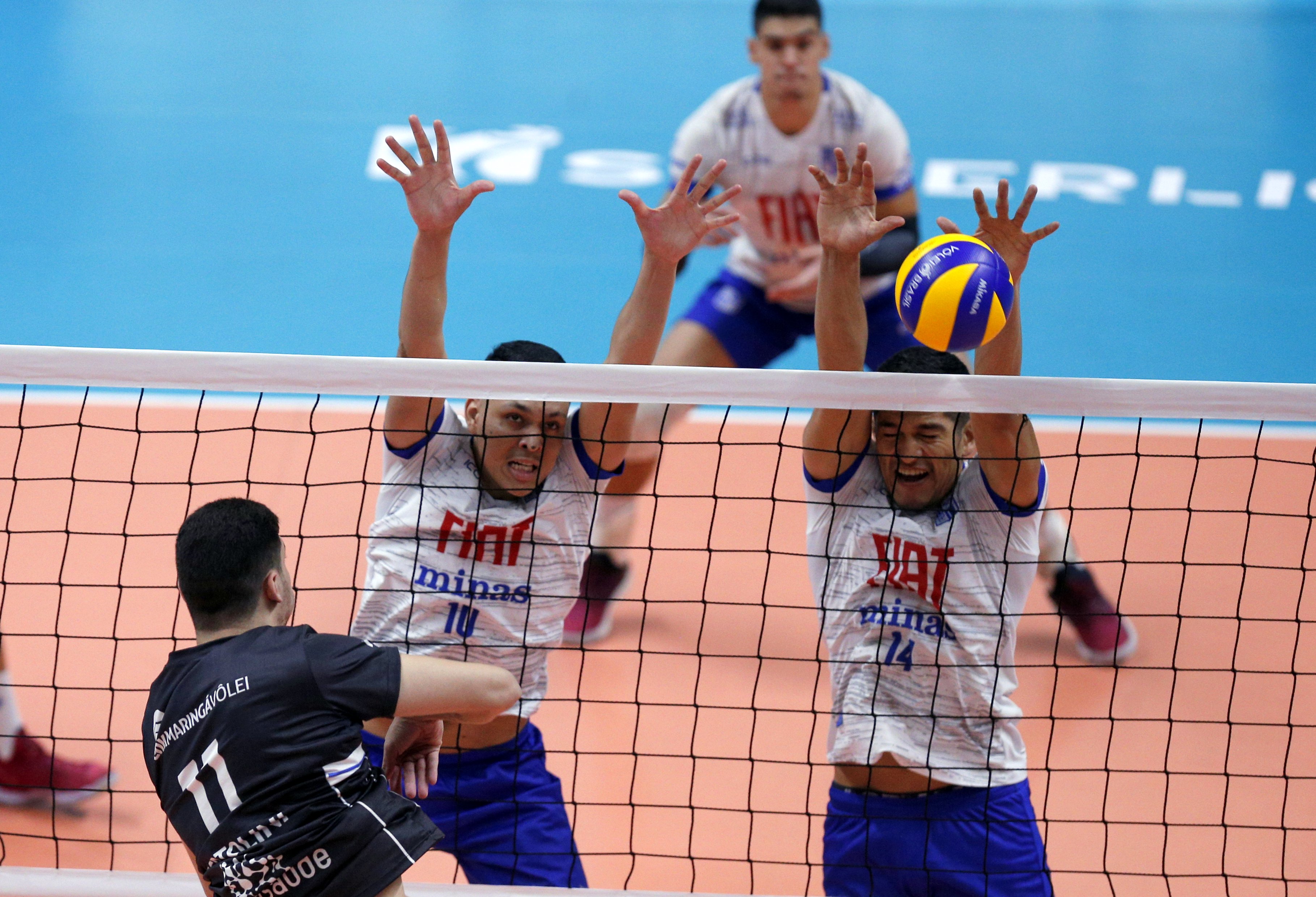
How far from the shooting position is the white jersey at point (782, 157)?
16.5ft

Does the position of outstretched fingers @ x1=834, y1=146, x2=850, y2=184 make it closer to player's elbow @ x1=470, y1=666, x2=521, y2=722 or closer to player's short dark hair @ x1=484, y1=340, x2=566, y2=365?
player's short dark hair @ x1=484, y1=340, x2=566, y2=365

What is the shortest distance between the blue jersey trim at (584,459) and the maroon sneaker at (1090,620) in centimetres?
223

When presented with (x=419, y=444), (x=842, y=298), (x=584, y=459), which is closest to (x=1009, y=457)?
(x=842, y=298)

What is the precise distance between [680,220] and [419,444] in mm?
804

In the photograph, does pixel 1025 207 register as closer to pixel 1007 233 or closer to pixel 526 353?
pixel 1007 233

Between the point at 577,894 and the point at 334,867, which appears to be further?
the point at 577,894

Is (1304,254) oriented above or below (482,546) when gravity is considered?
above

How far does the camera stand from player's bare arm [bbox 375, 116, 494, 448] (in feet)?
9.94

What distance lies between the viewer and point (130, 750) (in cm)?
432

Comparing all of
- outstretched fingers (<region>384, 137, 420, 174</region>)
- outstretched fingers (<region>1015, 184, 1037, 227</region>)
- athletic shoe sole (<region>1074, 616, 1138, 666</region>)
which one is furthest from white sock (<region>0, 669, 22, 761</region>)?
athletic shoe sole (<region>1074, 616, 1138, 666</region>)

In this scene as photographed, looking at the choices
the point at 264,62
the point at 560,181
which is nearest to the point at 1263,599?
the point at 560,181

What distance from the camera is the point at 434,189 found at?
3.05 meters

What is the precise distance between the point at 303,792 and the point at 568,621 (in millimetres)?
2624

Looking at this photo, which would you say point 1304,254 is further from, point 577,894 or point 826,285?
point 577,894
